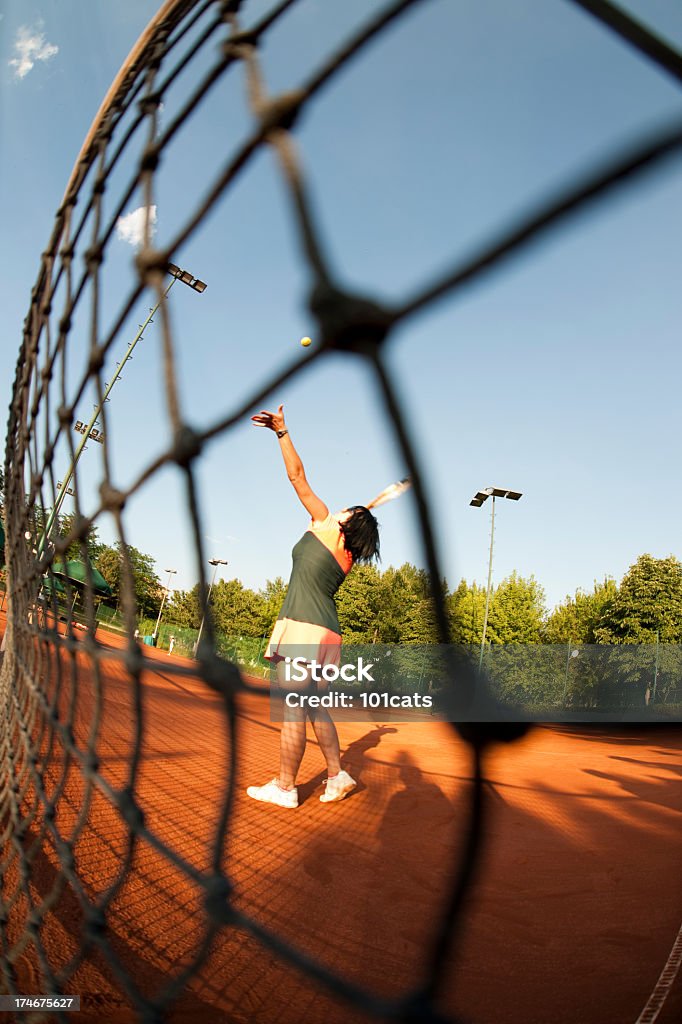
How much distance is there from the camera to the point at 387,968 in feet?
3.76

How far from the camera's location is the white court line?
42.3 inches

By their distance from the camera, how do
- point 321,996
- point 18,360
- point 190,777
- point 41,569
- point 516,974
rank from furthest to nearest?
1. point 190,777
2. point 18,360
3. point 41,569
4. point 516,974
5. point 321,996

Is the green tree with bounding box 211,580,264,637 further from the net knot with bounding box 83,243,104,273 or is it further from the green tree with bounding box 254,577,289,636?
the net knot with bounding box 83,243,104,273

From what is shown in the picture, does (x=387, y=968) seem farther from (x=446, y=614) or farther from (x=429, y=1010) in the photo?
(x=446, y=614)

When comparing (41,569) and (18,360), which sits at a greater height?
(18,360)

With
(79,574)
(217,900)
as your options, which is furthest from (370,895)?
(79,574)

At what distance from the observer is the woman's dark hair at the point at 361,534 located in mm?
2168

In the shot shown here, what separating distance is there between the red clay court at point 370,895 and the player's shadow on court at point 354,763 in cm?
3

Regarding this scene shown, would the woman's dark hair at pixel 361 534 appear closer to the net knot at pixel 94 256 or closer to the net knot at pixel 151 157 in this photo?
the net knot at pixel 94 256

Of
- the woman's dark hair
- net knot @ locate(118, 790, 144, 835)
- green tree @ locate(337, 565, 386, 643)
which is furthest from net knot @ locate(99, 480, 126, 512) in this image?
green tree @ locate(337, 565, 386, 643)

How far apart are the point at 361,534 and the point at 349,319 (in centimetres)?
183

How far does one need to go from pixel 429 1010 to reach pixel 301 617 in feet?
6.11

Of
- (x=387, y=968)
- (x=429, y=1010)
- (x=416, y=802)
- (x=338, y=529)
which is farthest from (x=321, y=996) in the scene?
(x=416, y=802)

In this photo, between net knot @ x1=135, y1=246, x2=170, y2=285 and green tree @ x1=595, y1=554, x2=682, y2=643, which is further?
green tree @ x1=595, y1=554, x2=682, y2=643
